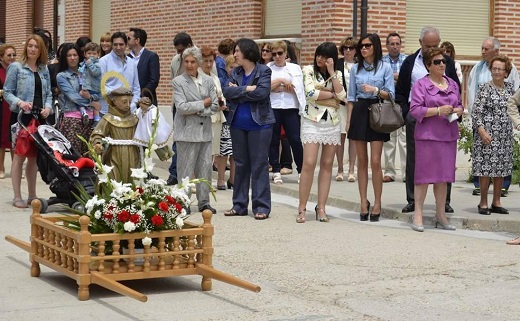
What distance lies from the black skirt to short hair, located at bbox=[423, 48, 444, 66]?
33.9 inches

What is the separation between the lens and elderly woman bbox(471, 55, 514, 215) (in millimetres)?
12750

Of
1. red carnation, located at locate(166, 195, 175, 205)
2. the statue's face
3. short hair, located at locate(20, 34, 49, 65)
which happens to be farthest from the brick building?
red carnation, located at locate(166, 195, 175, 205)

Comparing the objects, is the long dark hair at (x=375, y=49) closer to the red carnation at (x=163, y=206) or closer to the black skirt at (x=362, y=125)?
the black skirt at (x=362, y=125)

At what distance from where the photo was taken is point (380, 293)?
28.0 ft

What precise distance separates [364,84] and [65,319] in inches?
220

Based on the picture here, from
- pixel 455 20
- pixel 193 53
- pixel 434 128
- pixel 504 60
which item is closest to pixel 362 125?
pixel 434 128

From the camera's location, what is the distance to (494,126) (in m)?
12.8

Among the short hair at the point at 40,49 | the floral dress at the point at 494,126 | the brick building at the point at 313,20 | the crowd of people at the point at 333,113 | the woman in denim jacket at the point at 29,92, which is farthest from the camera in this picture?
the brick building at the point at 313,20

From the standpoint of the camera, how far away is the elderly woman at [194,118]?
12.7 metres

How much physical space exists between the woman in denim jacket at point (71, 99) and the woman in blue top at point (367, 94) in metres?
3.87

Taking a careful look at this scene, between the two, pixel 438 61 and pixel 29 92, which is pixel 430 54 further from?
pixel 29 92

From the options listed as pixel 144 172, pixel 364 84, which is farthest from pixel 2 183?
pixel 144 172

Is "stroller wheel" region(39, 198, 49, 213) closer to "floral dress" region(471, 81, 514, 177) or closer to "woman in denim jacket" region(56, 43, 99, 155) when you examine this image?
"woman in denim jacket" region(56, 43, 99, 155)

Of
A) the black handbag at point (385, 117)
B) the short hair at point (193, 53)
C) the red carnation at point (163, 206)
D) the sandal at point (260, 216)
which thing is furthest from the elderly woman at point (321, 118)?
the red carnation at point (163, 206)
